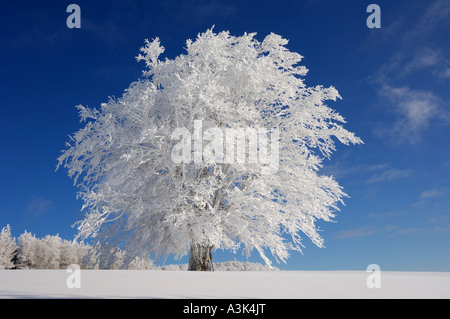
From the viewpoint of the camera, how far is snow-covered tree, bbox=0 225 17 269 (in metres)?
25.8

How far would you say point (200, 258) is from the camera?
16359 mm

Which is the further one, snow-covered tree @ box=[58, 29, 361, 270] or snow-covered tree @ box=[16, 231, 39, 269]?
snow-covered tree @ box=[16, 231, 39, 269]

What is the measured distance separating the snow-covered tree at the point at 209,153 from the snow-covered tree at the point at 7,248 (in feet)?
41.7

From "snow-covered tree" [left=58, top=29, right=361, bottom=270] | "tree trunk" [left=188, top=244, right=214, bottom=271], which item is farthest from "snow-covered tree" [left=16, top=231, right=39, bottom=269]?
"tree trunk" [left=188, top=244, right=214, bottom=271]

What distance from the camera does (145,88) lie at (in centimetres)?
1664

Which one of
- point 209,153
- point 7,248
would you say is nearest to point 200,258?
point 209,153

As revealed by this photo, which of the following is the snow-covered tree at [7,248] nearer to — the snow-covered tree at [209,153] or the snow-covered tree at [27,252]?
the snow-covered tree at [27,252]

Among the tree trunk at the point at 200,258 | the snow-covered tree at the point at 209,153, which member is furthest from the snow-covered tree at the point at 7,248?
the tree trunk at the point at 200,258

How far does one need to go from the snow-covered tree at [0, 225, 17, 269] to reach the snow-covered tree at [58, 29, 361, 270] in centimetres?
1271

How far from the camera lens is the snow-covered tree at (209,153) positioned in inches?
583

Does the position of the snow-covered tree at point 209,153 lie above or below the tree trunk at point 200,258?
above

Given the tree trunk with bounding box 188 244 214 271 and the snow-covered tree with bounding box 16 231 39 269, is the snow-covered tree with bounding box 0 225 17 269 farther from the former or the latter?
the tree trunk with bounding box 188 244 214 271

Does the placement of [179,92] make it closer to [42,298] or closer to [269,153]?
[269,153]
